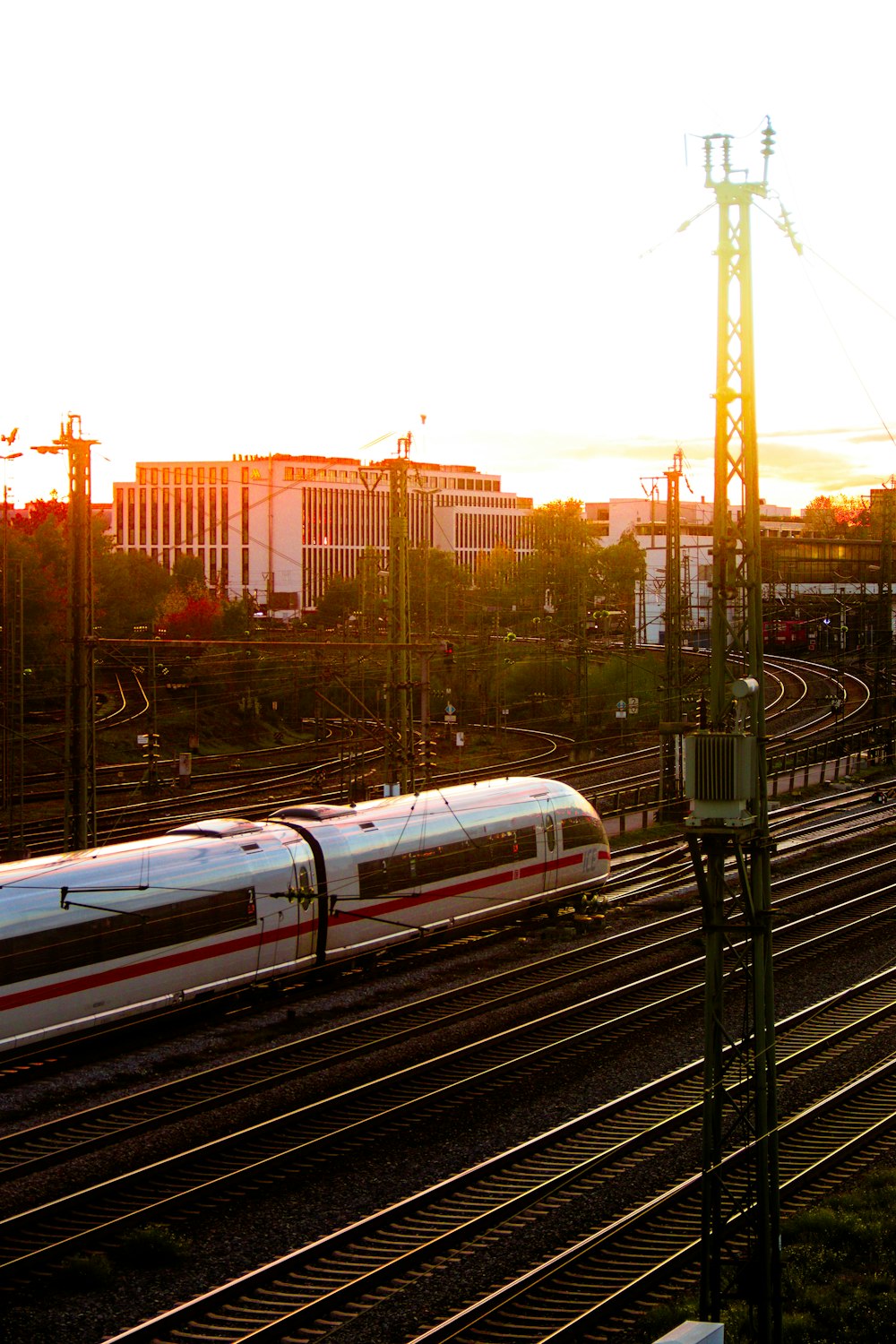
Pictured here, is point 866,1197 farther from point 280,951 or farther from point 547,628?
point 547,628

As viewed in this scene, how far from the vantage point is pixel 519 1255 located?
37.2 ft

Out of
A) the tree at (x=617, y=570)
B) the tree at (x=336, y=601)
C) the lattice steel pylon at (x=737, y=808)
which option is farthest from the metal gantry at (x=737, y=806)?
the tree at (x=617, y=570)

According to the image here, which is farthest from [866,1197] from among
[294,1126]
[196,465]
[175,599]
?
[196,465]

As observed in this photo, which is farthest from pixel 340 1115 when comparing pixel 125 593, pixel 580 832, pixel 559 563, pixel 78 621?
pixel 559 563

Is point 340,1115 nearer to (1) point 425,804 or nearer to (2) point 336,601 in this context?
(1) point 425,804

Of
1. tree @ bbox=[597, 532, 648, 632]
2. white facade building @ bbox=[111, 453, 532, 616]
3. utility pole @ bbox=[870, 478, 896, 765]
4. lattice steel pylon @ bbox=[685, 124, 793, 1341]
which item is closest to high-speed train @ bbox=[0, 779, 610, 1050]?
lattice steel pylon @ bbox=[685, 124, 793, 1341]

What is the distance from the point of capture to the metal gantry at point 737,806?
9812 millimetres

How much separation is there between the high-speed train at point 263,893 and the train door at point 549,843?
0.03 meters

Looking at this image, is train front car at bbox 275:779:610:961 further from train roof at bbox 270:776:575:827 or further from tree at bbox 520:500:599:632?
tree at bbox 520:500:599:632

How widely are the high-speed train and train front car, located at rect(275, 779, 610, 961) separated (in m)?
0.03

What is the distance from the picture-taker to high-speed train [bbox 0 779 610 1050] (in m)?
15.8

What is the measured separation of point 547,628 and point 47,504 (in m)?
30.1

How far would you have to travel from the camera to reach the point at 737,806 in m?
9.85

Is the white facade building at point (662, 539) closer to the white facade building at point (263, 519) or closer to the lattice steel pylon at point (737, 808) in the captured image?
the white facade building at point (263, 519)
